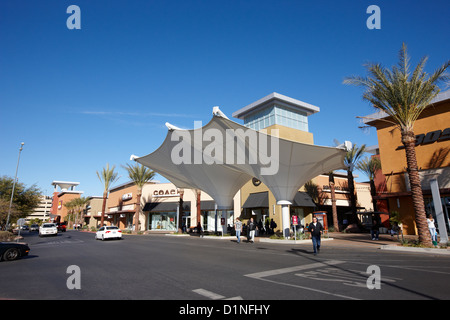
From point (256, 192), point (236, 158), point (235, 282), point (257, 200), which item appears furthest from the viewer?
point (256, 192)

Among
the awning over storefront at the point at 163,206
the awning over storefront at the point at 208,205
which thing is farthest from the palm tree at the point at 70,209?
the awning over storefront at the point at 208,205

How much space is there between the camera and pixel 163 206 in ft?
149

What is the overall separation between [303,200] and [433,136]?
15015 millimetres

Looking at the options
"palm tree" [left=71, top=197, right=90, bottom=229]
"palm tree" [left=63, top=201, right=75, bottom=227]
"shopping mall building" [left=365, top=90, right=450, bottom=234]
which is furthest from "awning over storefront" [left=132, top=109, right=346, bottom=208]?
"palm tree" [left=63, top=201, right=75, bottom=227]

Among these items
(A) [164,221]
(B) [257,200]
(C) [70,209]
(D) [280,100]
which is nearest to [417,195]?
(B) [257,200]

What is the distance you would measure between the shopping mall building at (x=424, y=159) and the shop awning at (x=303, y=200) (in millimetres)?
9575

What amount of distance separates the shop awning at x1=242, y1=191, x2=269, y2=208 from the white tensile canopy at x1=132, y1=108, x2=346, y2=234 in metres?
3.64

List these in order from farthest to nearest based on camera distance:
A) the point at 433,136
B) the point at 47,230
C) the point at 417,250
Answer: the point at 47,230 → the point at 433,136 → the point at 417,250

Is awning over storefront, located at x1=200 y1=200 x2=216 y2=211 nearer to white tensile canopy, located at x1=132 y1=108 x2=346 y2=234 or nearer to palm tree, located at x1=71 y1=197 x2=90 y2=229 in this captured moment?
white tensile canopy, located at x1=132 y1=108 x2=346 y2=234

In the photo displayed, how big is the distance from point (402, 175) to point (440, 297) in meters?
21.4

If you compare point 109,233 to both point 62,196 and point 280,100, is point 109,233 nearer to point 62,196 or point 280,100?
point 280,100

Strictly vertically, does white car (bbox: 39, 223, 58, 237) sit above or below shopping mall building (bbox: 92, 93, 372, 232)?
below

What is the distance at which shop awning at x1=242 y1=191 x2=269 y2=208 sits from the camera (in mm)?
31264

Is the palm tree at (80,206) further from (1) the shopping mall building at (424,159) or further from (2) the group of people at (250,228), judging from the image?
(1) the shopping mall building at (424,159)
